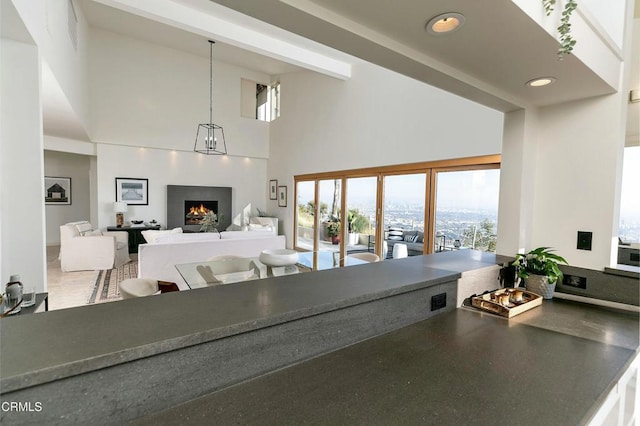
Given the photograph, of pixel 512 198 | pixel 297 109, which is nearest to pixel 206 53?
pixel 297 109

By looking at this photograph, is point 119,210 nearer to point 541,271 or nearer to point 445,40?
point 445,40

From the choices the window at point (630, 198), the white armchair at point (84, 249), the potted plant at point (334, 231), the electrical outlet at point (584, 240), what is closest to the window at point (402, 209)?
the potted plant at point (334, 231)

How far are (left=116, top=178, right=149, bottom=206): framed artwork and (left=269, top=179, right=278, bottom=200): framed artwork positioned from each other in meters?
3.20

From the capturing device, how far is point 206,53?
7.96 meters

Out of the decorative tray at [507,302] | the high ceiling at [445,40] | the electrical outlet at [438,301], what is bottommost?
the decorative tray at [507,302]

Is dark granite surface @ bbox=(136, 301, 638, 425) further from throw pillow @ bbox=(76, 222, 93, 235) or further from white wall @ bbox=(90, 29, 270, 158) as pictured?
white wall @ bbox=(90, 29, 270, 158)

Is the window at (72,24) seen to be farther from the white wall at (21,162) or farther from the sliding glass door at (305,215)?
the sliding glass door at (305,215)

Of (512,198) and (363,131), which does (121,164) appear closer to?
(363,131)

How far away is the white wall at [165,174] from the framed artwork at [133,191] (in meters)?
0.09

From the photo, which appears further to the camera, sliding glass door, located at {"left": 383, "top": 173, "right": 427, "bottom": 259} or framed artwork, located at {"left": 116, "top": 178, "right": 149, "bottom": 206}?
framed artwork, located at {"left": 116, "top": 178, "right": 149, "bottom": 206}

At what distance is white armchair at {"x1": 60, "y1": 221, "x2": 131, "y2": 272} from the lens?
5.39 metres

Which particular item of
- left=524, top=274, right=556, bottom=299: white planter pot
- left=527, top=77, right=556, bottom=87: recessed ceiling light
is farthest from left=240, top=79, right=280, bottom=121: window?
left=524, top=274, right=556, bottom=299: white planter pot

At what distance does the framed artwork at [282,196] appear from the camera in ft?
28.1

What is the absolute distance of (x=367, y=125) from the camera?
5.94 metres
